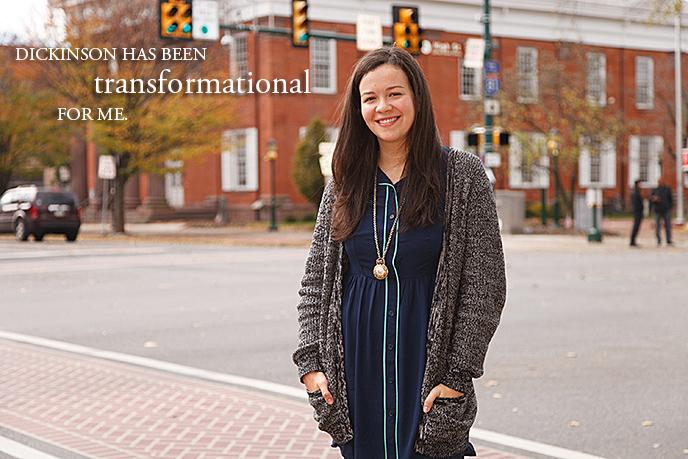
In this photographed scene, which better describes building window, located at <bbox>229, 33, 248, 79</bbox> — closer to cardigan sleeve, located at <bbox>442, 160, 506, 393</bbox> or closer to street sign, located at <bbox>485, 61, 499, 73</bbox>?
street sign, located at <bbox>485, 61, 499, 73</bbox>

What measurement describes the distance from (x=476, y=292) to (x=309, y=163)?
39.3 m

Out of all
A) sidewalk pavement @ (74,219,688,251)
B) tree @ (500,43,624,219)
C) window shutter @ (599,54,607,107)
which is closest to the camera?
sidewalk pavement @ (74,219,688,251)

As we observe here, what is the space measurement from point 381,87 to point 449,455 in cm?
123

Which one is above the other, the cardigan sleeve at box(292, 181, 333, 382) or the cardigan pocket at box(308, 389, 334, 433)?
the cardigan sleeve at box(292, 181, 333, 382)

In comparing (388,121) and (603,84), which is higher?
(603,84)

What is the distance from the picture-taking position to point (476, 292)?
3.67 m

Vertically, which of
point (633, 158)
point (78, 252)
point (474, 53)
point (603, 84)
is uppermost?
point (603, 84)

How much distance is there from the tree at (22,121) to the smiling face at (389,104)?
43.5m

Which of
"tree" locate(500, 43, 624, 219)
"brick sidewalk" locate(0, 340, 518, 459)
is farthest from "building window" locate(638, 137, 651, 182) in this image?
"brick sidewalk" locate(0, 340, 518, 459)

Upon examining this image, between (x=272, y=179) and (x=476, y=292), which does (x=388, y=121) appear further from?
(x=272, y=179)

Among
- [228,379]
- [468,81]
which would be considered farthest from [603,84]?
[228,379]

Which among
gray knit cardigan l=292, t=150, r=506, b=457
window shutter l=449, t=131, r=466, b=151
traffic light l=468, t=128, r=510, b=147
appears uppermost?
window shutter l=449, t=131, r=466, b=151

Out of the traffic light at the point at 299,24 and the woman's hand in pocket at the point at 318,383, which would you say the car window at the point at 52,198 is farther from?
the woman's hand in pocket at the point at 318,383

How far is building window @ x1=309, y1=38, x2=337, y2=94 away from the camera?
48219mm
